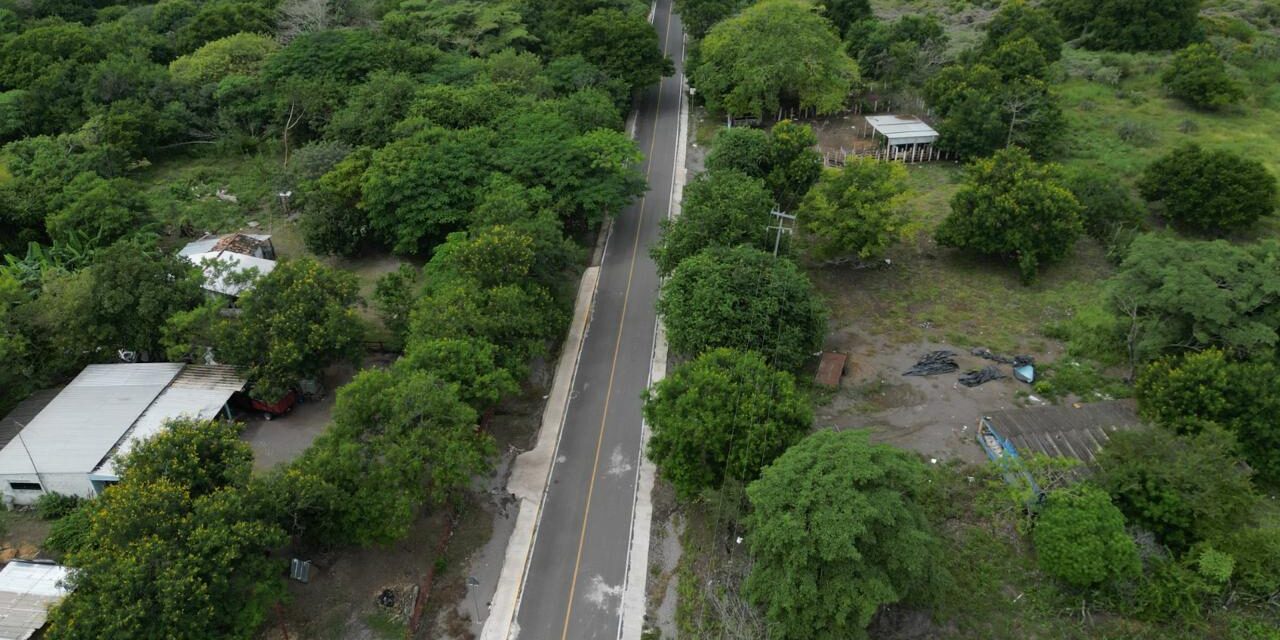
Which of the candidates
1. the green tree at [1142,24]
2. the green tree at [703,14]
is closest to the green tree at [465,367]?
the green tree at [703,14]

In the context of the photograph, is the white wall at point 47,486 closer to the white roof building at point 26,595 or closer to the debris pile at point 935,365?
the white roof building at point 26,595

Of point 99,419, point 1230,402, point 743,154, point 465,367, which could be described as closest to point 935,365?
point 1230,402

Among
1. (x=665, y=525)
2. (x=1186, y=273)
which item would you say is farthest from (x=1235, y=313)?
(x=665, y=525)

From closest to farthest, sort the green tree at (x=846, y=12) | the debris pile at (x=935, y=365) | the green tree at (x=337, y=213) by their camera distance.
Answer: the debris pile at (x=935, y=365) → the green tree at (x=337, y=213) → the green tree at (x=846, y=12)

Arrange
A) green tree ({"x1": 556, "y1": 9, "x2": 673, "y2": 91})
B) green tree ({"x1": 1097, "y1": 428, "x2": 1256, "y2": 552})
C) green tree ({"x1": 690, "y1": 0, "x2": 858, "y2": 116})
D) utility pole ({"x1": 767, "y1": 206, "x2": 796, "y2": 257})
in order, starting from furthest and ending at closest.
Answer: green tree ({"x1": 556, "y1": 9, "x2": 673, "y2": 91}) → green tree ({"x1": 690, "y1": 0, "x2": 858, "y2": 116}) → utility pole ({"x1": 767, "y1": 206, "x2": 796, "y2": 257}) → green tree ({"x1": 1097, "y1": 428, "x2": 1256, "y2": 552})

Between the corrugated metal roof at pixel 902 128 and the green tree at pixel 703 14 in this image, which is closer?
the corrugated metal roof at pixel 902 128

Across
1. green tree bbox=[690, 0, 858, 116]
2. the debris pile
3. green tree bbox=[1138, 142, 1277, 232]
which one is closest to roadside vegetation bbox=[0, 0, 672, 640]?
green tree bbox=[690, 0, 858, 116]

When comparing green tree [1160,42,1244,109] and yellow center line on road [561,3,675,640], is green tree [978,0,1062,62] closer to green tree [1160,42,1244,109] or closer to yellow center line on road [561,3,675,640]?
green tree [1160,42,1244,109]
